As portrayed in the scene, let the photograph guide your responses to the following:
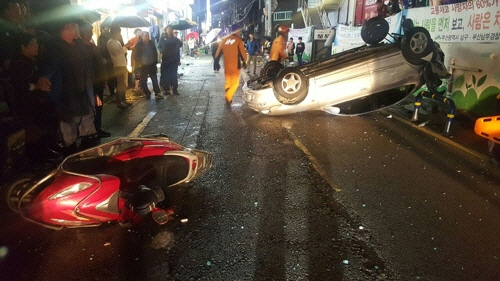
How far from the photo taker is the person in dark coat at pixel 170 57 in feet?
38.1

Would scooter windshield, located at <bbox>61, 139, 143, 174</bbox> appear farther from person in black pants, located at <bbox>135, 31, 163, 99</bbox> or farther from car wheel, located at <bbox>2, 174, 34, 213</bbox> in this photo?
person in black pants, located at <bbox>135, 31, 163, 99</bbox>

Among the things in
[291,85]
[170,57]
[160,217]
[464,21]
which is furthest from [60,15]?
[464,21]

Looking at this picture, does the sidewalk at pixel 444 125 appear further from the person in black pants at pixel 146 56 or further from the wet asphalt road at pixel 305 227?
the person in black pants at pixel 146 56

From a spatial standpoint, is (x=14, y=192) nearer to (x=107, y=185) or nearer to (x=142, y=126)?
(x=107, y=185)

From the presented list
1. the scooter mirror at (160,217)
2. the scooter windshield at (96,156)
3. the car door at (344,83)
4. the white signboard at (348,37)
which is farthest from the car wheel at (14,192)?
the white signboard at (348,37)

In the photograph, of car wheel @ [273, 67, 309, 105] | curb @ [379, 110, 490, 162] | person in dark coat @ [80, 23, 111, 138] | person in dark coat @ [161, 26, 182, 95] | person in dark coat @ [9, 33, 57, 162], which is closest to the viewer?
person in dark coat @ [9, 33, 57, 162]

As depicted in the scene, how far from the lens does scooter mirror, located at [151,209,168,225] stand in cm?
361

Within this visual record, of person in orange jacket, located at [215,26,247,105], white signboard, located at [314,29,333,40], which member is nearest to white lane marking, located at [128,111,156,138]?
person in orange jacket, located at [215,26,247,105]

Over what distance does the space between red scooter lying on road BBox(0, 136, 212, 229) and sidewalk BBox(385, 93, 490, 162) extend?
5050mm

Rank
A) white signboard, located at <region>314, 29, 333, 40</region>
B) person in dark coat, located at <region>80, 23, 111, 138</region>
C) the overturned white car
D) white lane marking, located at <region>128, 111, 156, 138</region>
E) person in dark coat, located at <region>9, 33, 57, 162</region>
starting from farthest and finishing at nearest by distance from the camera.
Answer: white signboard, located at <region>314, 29, 333, 40</region> < the overturned white car < white lane marking, located at <region>128, 111, 156, 138</region> < person in dark coat, located at <region>80, 23, 111, 138</region> < person in dark coat, located at <region>9, 33, 57, 162</region>

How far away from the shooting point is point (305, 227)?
371 centimetres

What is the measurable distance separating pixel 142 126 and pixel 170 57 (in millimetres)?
4604

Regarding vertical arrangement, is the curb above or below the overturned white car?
below

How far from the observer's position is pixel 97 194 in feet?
10.8
